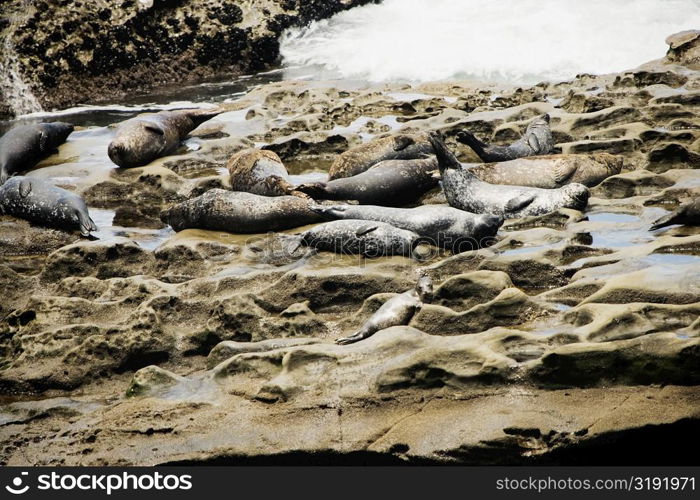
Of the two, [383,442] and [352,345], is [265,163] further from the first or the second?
[383,442]

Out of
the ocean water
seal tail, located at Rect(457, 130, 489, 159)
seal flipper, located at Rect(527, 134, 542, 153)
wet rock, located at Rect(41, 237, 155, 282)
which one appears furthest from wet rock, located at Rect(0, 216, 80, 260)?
the ocean water

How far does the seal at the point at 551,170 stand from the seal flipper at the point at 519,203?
0.68 metres

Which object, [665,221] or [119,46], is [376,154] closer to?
[665,221]

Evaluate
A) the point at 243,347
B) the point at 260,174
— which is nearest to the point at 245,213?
the point at 260,174

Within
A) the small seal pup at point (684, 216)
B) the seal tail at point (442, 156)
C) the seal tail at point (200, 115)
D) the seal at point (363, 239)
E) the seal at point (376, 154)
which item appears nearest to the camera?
the small seal pup at point (684, 216)

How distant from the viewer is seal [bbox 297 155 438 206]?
29.3 ft

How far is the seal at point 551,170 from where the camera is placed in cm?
881

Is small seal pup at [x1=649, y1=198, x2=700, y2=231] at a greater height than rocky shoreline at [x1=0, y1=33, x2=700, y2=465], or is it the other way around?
small seal pup at [x1=649, y1=198, x2=700, y2=231]

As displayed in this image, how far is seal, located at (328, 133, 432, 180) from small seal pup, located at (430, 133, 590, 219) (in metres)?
1.13

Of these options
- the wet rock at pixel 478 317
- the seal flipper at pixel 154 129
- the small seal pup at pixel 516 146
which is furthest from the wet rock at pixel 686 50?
the wet rock at pixel 478 317

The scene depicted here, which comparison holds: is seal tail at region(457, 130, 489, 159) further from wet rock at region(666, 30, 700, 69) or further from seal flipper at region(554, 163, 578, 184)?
wet rock at region(666, 30, 700, 69)

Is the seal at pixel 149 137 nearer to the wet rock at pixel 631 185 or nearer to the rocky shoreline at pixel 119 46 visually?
the rocky shoreline at pixel 119 46

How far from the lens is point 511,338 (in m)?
5.22

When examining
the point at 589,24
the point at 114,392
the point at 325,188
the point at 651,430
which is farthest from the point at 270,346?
the point at 589,24
